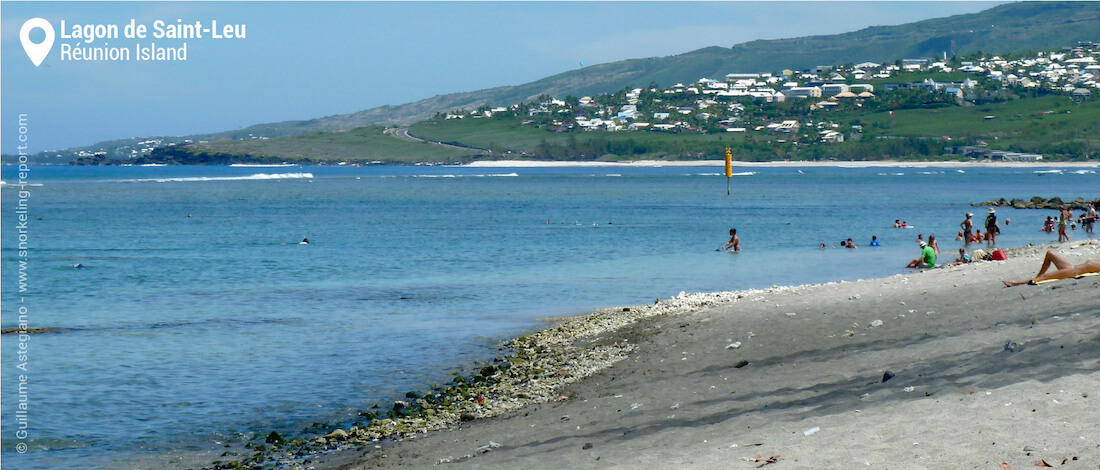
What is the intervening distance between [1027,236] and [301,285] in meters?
31.2

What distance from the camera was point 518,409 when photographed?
1421 cm

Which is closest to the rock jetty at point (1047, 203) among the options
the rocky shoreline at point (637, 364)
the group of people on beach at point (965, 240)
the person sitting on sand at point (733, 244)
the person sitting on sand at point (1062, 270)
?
the group of people on beach at point (965, 240)

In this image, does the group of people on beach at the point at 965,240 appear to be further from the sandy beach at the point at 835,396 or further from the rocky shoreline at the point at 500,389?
the sandy beach at the point at 835,396

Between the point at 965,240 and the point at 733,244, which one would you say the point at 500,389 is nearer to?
the point at 733,244

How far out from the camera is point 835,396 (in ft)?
40.0

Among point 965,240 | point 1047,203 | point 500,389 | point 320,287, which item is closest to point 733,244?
point 965,240

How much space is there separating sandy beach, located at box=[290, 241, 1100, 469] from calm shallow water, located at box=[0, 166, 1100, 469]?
10.9 feet

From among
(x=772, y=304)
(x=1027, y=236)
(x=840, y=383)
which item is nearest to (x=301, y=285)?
(x=772, y=304)

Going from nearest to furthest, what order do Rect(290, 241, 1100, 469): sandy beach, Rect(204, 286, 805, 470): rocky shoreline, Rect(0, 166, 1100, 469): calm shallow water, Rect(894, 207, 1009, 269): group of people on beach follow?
Rect(290, 241, 1100, 469): sandy beach, Rect(204, 286, 805, 470): rocky shoreline, Rect(0, 166, 1100, 469): calm shallow water, Rect(894, 207, 1009, 269): group of people on beach

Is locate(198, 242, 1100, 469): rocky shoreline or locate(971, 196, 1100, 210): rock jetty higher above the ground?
locate(198, 242, 1100, 469): rocky shoreline

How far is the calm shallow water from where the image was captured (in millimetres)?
15977

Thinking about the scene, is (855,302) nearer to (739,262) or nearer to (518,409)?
(518,409)

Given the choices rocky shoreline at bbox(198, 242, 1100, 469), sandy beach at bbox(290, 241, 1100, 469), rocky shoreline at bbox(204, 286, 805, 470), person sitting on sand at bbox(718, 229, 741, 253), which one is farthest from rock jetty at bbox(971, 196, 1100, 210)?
sandy beach at bbox(290, 241, 1100, 469)

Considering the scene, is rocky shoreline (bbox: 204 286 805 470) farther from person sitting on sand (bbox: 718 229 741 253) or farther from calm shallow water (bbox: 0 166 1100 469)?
person sitting on sand (bbox: 718 229 741 253)
